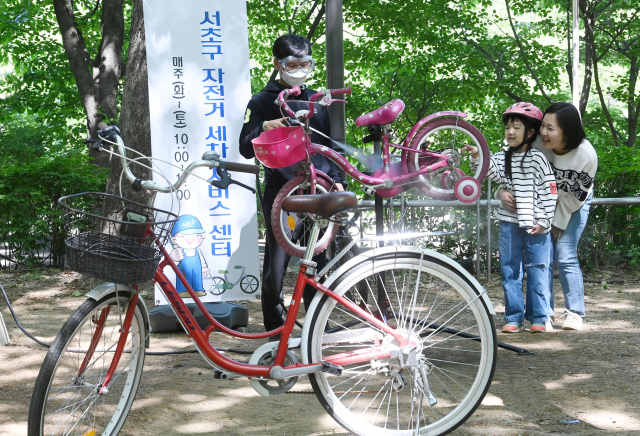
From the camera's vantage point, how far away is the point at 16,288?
7398 mm

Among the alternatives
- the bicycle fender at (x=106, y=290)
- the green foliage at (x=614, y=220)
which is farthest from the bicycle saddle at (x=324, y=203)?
the green foliage at (x=614, y=220)

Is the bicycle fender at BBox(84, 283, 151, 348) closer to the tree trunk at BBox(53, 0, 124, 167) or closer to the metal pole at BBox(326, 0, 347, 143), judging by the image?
the metal pole at BBox(326, 0, 347, 143)

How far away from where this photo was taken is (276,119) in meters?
3.90

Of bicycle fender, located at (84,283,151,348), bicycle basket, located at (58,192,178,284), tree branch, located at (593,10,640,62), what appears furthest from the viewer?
tree branch, located at (593,10,640,62)

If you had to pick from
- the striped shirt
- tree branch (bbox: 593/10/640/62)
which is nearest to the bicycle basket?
the striped shirt

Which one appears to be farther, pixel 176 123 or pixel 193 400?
pixel 176 123

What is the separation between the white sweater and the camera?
5.06m

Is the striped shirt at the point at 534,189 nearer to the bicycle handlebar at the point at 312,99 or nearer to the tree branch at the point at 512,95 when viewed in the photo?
the bicycle handlebar at the point at 312,99

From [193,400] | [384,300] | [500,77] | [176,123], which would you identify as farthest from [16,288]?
[500,77]

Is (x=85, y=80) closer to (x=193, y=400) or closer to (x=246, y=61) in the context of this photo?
(x=246, y=61)

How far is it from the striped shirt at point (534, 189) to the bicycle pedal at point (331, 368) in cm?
259

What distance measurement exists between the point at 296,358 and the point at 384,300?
1.11 metres

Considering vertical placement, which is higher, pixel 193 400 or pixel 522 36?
pixel 522 36

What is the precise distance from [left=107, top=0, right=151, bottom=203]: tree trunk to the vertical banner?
973 millimetres
